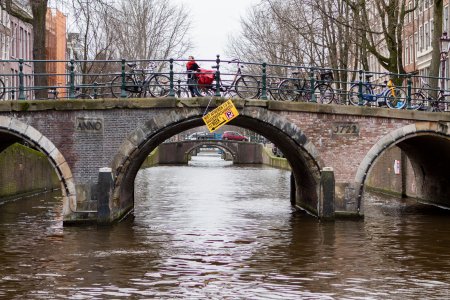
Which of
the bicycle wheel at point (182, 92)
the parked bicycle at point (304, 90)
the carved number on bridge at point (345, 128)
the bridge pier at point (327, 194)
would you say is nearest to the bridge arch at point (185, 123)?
the bridge pier at point (327, 194)

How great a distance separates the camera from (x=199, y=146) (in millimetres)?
80375

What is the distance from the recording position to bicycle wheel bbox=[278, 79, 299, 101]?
25.1 metres

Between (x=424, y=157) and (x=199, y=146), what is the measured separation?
50.5m

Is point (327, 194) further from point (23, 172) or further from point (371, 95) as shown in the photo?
point (23, 172)

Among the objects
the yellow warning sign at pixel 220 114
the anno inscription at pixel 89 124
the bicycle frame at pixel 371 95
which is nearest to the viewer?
the anno inscription at pixel 89 124

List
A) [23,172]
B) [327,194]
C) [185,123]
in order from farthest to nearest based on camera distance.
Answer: [23,172] < [185,123] < [327,194]

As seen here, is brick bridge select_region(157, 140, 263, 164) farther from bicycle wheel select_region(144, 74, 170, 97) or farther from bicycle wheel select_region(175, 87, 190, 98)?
bicycle wheel select_region(175, 87, 190, 98)

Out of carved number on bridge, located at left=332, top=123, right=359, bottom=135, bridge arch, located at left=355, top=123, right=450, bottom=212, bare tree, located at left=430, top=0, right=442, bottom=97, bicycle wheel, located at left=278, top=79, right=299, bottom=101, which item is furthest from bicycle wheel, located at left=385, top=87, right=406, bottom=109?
bicycle wheel, located at left=278, top=79, right=299, bottom=101

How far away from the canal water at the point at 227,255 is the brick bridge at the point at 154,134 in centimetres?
90

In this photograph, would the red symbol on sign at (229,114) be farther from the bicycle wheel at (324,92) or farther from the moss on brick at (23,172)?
the moss on brick at (23,172)

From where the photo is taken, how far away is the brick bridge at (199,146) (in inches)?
3100

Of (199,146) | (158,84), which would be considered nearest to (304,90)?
(158,84)

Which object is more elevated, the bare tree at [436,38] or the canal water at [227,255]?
the bare tree at [436,38]

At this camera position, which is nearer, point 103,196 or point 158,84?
point 103,196
